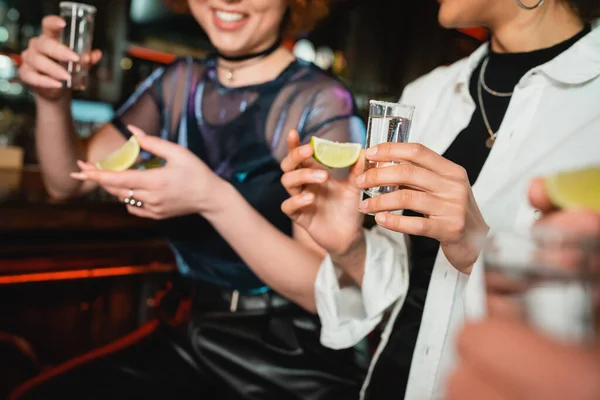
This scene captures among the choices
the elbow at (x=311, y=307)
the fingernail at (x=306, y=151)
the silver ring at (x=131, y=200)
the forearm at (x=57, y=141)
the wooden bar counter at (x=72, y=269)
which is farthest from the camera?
the wooden bar counter at (x=72, y=269)

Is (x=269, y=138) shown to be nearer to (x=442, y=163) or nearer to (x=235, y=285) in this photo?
(x=235, y=285)

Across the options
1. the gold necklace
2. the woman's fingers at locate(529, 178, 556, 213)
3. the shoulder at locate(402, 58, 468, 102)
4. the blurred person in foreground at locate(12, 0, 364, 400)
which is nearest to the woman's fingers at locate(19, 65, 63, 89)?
the blurred person in foreground at locate(12, 0, 364, 400)

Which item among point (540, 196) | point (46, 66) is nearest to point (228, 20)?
point (46, 66)

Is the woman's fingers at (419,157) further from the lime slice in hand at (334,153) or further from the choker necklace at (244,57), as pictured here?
the choker necklace at (244,57)

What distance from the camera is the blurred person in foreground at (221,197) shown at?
4.81 feet

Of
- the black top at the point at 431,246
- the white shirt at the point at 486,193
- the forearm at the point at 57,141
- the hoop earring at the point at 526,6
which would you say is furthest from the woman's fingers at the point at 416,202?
the forearm at the point at 57,141

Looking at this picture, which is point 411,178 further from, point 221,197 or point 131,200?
point 131,200

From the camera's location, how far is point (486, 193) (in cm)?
123

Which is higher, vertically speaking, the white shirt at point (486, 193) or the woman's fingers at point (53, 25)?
the woman's fingers at point (53, 25)

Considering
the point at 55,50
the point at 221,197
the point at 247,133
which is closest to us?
the point at 221,197

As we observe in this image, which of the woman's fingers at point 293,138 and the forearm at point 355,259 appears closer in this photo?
the woman's fingers at point 293,138

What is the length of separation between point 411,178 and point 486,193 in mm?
412

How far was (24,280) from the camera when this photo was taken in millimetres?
2191

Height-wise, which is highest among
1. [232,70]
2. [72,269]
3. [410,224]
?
[232,70]
